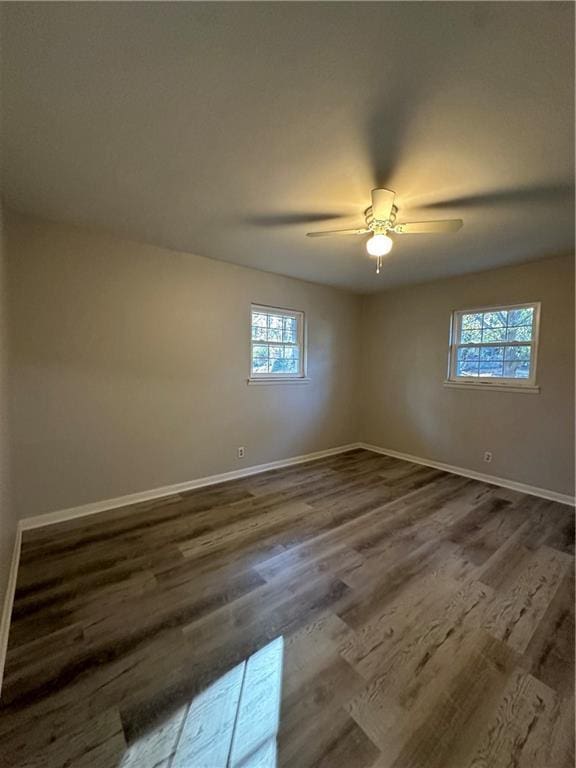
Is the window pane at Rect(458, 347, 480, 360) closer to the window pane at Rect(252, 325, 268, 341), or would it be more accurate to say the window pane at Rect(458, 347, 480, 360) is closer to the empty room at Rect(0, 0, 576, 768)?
the empty room at Rect(0, 0, 576, 768)

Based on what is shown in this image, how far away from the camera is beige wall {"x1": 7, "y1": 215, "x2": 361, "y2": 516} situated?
2.41 m

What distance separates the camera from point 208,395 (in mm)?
3375

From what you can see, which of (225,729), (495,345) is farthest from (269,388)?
(225,729)

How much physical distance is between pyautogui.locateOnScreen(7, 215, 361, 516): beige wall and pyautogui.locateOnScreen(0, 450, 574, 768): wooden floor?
0.54 meters

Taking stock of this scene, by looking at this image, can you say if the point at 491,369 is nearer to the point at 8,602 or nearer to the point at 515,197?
the point at 515,197

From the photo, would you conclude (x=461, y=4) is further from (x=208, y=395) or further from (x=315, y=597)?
(x=208, y=395)

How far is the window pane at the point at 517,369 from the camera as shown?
3.35m

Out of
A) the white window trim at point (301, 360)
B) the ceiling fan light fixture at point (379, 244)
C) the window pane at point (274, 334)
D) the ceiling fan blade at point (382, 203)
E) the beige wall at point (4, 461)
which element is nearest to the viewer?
the beige wall at point (4, 461)

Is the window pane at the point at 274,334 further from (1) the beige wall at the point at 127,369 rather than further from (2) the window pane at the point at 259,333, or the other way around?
(1) the beige wall at the point at 127,369

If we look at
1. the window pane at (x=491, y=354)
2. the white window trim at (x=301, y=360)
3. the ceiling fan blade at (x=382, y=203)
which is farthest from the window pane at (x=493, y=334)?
the ceiling fan blade at (x=382, y=203)

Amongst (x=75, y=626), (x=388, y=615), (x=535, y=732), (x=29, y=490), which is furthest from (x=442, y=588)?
(x=29, y=490)

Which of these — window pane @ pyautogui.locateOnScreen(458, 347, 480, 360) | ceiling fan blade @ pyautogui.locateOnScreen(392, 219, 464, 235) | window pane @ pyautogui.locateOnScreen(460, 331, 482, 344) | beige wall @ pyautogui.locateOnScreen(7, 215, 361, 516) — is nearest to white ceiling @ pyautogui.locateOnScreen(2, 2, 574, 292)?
ceiling fan blade @ pyautogui.locateOnScreen(392, 219, 464, 235)

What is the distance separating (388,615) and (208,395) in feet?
8.31

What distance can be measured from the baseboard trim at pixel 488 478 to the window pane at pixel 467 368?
1.22 meters
